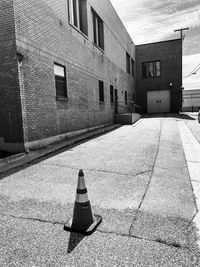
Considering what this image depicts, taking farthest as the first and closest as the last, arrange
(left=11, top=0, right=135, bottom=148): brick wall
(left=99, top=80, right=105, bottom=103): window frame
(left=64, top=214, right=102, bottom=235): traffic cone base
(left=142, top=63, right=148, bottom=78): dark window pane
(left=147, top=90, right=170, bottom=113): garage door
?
(left=142, top=63, right=148, bottom=78): dark window pane → (left=147, top=90, right=170, bottom=113): garage door → (left=99, top=80, right=105, bottom=103): window frame → (left=11, top=0, right=135, bottom=148): brick wall → (left=64, top=214, right=102, bottom=235): traffic cone base

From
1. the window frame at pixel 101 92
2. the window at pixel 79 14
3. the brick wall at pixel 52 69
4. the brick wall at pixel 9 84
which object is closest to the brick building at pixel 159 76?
the brick wall at pixel 52 69

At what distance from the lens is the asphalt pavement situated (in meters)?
2.09

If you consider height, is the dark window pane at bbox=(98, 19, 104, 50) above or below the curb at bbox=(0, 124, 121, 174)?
above

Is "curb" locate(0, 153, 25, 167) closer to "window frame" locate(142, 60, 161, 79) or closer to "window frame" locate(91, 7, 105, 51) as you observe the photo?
"window frame" locate(91, 7, 105, 51)

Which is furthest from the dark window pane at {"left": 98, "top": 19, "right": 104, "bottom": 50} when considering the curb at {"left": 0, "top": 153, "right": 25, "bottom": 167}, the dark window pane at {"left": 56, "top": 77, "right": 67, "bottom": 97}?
the curb at {"left": 0, "top": 153, "right": 25, "bottom": 167}

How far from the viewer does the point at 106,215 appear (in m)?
2.89

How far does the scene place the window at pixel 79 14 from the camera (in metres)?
10.6

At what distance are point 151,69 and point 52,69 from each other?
72.5 ft

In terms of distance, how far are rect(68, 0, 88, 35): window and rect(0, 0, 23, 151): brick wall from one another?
465 cm

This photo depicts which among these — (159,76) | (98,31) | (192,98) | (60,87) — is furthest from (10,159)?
(192,98)

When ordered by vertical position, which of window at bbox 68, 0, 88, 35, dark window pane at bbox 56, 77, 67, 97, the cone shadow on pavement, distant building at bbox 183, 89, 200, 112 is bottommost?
the cone shadow on pavement

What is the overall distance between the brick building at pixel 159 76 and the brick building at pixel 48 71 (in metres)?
14.3

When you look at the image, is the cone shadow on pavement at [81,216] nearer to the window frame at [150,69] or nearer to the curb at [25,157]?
the curb at [25,157]

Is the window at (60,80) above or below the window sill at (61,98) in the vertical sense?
above
